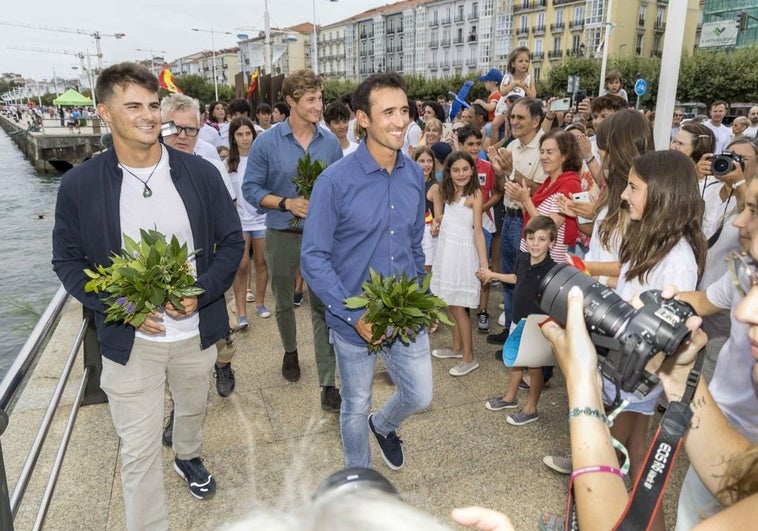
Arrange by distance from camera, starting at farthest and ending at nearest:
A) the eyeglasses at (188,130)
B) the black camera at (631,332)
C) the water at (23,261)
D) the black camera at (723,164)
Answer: the water at (23,261)
the eyeglasses at (188,130)
the black camera at (723,164)
the black camera at (631,332)

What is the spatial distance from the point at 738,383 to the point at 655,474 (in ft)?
3.07

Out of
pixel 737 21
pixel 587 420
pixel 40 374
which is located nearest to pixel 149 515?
pixel 587 420

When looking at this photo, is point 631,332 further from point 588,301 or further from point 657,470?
point 657,470

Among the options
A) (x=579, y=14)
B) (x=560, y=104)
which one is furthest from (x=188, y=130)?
(x=579, y=14)

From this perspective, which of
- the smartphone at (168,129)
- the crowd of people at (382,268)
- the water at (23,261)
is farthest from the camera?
the water at (23,261)

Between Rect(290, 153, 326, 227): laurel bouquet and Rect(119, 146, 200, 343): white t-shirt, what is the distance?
1.33m

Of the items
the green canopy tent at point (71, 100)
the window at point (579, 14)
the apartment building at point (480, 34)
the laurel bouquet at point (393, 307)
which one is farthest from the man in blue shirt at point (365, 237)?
the window at point (579, 14)

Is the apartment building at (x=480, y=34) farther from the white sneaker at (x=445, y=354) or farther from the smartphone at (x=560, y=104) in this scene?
the white sneaker at (x=445, y=354)

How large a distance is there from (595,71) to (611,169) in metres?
46.0

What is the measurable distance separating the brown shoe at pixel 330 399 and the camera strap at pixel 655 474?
264 cm

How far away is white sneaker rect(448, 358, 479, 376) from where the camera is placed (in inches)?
180

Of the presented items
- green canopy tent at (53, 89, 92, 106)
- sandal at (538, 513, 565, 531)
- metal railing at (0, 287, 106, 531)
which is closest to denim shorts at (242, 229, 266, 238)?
metal railing at (0, 287, 106, 531)

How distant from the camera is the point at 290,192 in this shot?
4359mm

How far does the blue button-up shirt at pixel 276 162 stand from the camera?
4277 millimetres
